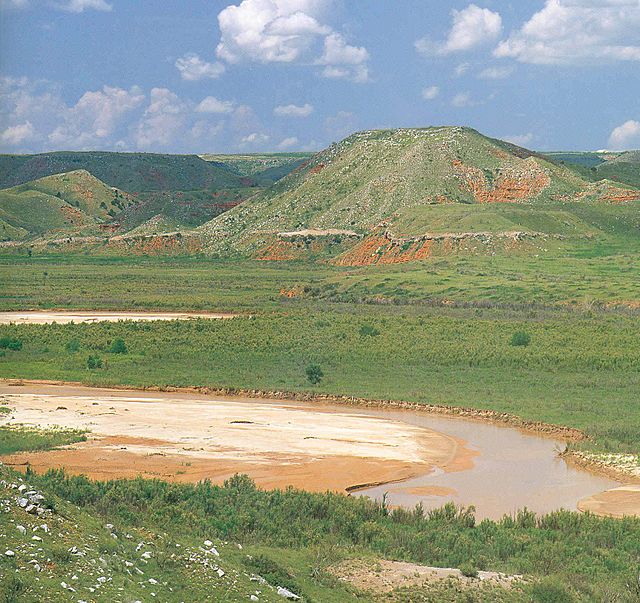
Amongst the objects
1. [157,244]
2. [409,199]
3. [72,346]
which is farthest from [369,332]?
[157,244]

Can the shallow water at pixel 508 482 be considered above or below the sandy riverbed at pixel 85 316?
below

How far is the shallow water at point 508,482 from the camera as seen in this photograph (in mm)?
29781

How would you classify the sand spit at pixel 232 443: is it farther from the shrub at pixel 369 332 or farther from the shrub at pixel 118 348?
the shrub at pixel 369 332

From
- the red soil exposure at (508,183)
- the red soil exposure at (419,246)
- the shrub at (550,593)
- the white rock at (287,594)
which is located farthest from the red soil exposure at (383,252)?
the white rock at (287,594)

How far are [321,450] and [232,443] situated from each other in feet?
9.86

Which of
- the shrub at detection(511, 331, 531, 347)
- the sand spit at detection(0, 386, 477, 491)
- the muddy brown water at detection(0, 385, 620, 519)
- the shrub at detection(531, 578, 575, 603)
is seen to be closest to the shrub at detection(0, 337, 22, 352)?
the sand spit at detection(0, 386, 477, 491)

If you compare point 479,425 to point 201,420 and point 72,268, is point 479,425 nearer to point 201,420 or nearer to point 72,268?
point 201,420

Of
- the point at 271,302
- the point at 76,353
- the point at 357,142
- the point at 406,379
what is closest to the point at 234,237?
the point at 357,142

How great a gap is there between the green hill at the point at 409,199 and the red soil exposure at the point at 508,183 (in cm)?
13

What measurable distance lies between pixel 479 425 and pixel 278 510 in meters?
19.5

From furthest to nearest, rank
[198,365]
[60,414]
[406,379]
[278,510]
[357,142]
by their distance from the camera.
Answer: [357,142] → [198,365] → [406,379] → [60,414] → [278,510]

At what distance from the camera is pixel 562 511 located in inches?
1032

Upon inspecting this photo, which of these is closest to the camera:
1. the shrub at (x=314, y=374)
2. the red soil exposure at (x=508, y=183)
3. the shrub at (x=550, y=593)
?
the shrub at (x=550, y=593)

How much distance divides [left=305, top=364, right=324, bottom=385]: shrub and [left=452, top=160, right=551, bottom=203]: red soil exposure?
3636 inches
